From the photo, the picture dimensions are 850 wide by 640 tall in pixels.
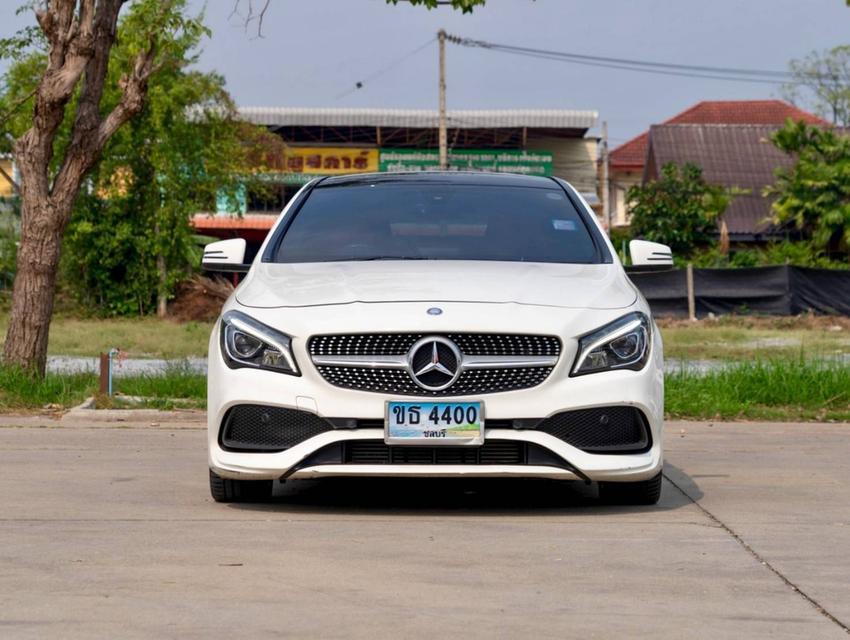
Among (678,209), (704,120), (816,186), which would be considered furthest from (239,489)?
(704,120)

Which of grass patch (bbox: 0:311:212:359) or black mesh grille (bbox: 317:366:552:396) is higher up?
black mesh grille (bbox: 317:366:552:396)

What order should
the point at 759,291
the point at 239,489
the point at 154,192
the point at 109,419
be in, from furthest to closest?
1. the point at 154,192
2. the point at 759,291
3. the point at 109,419
4. the point at 239,489

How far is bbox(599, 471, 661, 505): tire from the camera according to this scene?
273 inches

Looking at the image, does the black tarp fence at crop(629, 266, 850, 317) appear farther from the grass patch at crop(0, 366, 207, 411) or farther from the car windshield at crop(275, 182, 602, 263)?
the car windshield at crop(275, 182, 602, 263)

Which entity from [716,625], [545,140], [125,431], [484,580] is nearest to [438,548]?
[484,580]

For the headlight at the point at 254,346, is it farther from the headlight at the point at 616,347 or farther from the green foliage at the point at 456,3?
the green foliage at the point at 456,3

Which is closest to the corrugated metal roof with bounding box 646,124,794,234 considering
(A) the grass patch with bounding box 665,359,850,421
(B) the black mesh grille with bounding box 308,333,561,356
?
(A) the grass patch with bounding box 665,359,850,421

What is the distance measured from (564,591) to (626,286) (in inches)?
89.3

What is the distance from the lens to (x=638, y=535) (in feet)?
20.7

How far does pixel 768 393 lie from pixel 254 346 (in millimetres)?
6850

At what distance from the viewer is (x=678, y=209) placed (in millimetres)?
46312

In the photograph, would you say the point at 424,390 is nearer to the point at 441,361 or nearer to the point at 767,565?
the point at 441,361

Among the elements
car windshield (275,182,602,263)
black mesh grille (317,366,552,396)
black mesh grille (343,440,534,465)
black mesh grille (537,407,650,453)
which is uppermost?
car windshield (275,182,602,263)

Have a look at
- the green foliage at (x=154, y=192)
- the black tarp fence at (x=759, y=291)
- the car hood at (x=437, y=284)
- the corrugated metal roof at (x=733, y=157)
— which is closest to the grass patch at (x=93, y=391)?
the car hood at (x=437, y=284)
